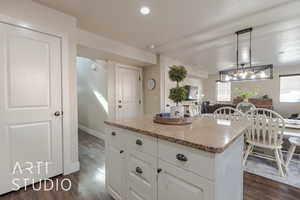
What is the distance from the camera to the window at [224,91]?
728 cm

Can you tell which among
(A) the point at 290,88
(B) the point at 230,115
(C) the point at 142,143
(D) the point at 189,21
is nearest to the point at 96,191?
(C) the point at 142,143

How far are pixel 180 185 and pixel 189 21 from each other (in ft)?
8.00

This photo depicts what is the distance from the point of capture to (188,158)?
924 mm

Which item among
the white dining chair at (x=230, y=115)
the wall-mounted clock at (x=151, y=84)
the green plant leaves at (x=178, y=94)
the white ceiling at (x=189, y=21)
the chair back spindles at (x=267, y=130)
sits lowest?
the chair back spindles at (x=267, y=130)

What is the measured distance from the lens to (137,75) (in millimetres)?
4402

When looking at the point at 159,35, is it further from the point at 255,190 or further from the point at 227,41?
the point at 255,190

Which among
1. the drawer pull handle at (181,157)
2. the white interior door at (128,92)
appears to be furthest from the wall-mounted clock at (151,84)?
the drawer pull handle at (181,157)

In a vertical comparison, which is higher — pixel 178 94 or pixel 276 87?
pixel 276 87

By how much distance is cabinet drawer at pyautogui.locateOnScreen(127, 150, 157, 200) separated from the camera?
1166mm

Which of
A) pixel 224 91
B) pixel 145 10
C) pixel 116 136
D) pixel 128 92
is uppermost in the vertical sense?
pixel 145 10

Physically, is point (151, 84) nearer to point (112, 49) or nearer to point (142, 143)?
point (112, 49)

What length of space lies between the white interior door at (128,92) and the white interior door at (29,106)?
182 cm

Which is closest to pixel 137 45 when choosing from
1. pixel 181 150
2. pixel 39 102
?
pixel 39 102

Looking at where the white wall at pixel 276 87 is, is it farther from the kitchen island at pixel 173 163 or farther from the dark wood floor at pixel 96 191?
the kitchen island at pixel 173 163
